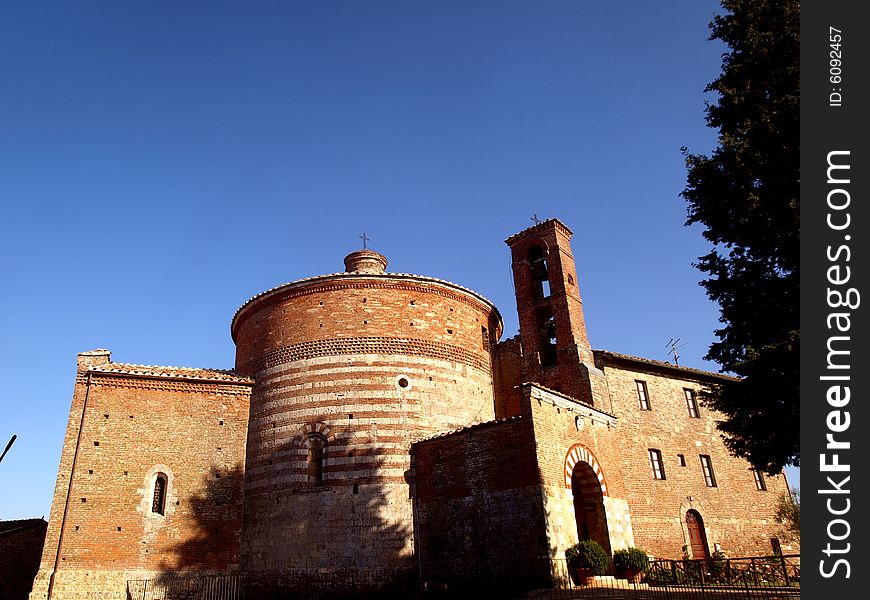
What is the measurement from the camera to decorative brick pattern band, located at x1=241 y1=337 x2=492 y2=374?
766 inches

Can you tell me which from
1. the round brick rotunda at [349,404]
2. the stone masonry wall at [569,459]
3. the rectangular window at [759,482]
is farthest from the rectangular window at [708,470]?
the round brick rotunda at [349,404]

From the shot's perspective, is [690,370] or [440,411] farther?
[690,370]

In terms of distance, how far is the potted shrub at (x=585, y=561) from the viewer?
14305mm

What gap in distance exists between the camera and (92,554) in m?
16.7

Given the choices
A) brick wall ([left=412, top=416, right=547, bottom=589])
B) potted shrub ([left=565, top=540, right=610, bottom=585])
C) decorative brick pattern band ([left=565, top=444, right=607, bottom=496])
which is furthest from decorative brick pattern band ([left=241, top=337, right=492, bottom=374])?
potted shrub ([left=565, top=540, right=610, bottom=585])

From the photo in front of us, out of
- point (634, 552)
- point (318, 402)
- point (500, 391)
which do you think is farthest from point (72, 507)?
point (634, 552)

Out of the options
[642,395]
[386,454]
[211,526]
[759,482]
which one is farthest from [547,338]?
[211,526]

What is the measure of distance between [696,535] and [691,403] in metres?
5.20

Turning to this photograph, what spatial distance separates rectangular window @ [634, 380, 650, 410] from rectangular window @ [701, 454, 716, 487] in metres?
3.40

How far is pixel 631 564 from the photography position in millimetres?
15398

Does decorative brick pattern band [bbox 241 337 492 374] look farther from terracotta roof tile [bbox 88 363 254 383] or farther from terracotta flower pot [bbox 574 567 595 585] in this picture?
terracotta flower pot [bbox 574 567 595 585]

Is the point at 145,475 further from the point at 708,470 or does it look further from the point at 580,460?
the point at 708,470

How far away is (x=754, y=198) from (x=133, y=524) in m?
18.6
